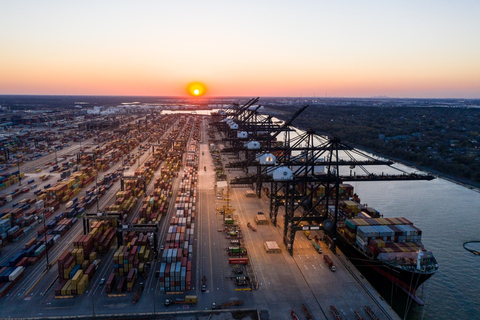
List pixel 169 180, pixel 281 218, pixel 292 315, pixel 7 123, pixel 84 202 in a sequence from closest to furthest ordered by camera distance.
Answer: pixel 292 315 → pixel 281 218 → pixel 84 202 → pixel 169 180 → pixel 7 123

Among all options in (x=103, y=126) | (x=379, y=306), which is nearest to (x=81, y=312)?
(x=379, y=306)

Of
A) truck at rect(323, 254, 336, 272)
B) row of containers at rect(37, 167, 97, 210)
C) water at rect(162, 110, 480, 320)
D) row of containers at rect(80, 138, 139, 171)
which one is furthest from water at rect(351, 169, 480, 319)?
row of containers at rect(80, 138, 139, 171)

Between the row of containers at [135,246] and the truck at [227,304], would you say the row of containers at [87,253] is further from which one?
the truck at [227,304]

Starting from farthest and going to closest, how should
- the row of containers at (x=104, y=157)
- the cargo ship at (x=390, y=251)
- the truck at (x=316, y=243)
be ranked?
the row of containers at (x=104, y=157)
the truck at (x=316, y=243)
the cargo ship at (x=390, y=251)

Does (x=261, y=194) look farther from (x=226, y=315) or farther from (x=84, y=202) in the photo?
(x=226, y=315)

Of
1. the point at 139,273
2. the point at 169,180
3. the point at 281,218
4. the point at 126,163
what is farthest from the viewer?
the point at 126,163

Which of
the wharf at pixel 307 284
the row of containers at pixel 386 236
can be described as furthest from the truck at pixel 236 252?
the row of containers at pixel 386 236

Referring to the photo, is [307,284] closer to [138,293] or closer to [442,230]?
[138,293]
